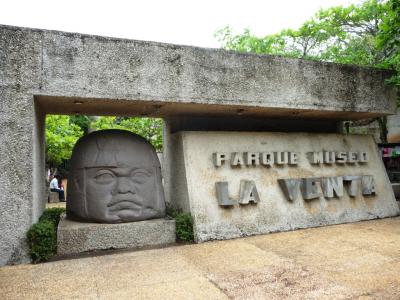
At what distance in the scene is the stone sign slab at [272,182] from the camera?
716 centimetres

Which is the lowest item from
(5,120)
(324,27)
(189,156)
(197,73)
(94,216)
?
(94,216)

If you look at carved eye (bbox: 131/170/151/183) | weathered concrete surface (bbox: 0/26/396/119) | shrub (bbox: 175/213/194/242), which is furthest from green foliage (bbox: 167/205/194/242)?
weathered concrete surface (bbox: 0/26/396/119)

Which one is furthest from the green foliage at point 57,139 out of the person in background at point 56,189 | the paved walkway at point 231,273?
the paved walkway at point 231,273

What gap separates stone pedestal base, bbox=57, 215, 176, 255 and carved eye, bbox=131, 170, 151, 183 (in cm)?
81

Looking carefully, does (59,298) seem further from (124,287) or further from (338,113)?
(338,113)

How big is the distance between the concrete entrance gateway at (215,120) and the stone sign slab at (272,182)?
0.03 metres

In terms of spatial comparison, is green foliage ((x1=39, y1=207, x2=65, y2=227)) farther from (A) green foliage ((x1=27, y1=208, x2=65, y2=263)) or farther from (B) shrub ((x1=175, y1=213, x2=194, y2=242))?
(B) shrub ((x1=175, y1=213, x2=194, y2=242))

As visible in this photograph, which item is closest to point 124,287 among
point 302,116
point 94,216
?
point 94,216

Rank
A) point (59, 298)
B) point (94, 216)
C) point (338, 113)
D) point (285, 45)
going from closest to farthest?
point (59, 298) < point (94, 216) < point (338, 113) < point (285, 45)

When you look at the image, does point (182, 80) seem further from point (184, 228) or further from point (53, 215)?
point (53, 215)

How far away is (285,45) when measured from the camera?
17.5 m

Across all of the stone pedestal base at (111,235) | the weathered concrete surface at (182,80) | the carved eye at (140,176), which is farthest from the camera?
the carved eye at (140,176)

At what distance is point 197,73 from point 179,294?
415 centimetres

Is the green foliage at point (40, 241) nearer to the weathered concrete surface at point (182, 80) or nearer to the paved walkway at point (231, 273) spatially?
the paved walkway at point (231, 273)
